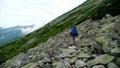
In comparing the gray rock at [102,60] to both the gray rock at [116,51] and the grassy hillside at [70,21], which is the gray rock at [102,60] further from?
the grassy hillside at [70,21]

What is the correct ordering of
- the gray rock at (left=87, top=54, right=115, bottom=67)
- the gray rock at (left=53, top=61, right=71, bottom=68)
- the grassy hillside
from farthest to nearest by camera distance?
the grassy hillside
the gray rock at (left=53, top=61, right=71, bottom=68)
the gray rock at (left=87, top=54, right=115, bottom=67)

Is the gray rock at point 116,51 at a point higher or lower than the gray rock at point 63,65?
higher

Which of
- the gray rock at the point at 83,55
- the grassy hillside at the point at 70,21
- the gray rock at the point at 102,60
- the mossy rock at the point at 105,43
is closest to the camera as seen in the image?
the gray rock at the point at 102,60

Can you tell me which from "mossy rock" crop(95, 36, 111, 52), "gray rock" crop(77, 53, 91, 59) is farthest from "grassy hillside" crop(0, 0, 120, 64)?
"gray rock" crop(77, 53, 91, 59)

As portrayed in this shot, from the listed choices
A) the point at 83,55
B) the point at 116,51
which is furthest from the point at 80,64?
the point at 116,51

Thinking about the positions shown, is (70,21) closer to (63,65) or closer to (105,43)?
(105,43)

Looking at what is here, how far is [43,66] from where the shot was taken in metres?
24.4

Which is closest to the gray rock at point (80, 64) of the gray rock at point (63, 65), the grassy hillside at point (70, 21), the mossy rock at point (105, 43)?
the gray rock at point (63, 65)

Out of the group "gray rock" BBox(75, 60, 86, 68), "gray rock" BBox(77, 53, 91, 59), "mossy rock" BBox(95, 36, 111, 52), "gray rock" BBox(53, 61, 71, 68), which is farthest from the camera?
"gray rock" BBox(77, 53, 91, 59)

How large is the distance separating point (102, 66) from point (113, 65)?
1023mm

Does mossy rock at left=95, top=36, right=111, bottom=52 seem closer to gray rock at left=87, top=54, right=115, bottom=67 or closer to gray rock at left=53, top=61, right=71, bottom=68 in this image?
gray rock at left=87, top=54, right=115, bottom=67

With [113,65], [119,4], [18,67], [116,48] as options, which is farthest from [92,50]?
[119,4]

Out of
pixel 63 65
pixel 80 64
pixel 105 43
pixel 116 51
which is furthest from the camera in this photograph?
pixel 105 43

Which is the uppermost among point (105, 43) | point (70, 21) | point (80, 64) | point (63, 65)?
point (70, 21)
